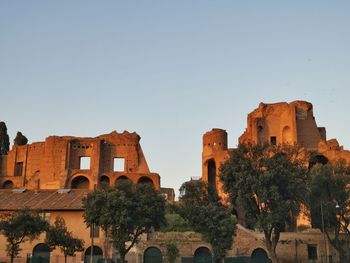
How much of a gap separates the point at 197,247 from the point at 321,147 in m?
24.9

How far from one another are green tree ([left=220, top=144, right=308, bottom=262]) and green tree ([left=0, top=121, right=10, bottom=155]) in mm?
46562

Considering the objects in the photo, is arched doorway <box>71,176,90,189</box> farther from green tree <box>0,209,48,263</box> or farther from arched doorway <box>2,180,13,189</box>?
green tree <box>0,209,48,263</box>

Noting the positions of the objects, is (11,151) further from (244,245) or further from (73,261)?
(244,245)

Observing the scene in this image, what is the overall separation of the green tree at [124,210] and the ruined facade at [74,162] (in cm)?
2893

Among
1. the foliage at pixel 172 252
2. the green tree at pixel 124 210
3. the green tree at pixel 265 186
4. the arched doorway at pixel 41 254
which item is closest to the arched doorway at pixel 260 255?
the green tree at pixel 265 186

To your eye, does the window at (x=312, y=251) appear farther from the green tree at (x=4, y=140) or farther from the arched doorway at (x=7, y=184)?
the green tree at (x=4, y=140)

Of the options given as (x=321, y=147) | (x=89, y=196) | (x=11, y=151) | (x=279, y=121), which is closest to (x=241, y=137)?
(x=279, y=121)

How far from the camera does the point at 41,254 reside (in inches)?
1535

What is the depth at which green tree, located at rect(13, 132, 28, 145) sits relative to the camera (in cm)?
7244

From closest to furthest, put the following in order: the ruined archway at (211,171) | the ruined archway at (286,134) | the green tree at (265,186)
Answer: the green tree at (265,186) → the ruined archway at (286,134) → the ruined archway at (211,171)

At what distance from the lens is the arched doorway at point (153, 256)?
130ft

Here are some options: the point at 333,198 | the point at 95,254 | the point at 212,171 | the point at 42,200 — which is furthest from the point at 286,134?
the point at 42,200

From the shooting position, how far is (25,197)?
4366 cm

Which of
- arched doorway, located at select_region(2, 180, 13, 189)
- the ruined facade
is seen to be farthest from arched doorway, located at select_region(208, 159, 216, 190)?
arched doorway, located at select_region(2, 180, 13, 189)
